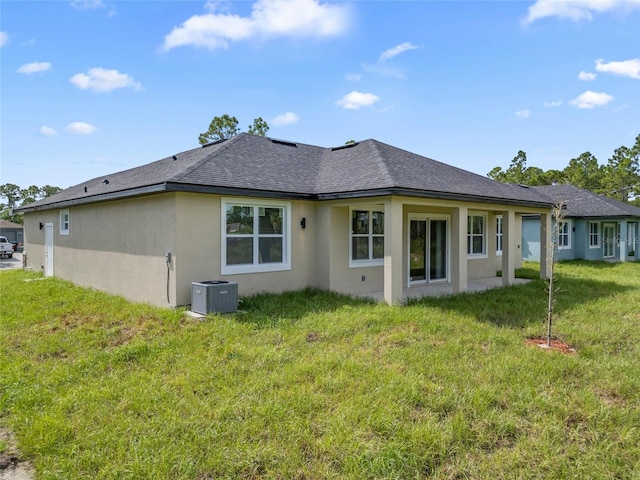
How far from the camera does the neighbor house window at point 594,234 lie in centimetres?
2300

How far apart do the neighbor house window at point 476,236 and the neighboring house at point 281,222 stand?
1.49m

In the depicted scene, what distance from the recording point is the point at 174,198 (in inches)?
324

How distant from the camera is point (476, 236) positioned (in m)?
14.8

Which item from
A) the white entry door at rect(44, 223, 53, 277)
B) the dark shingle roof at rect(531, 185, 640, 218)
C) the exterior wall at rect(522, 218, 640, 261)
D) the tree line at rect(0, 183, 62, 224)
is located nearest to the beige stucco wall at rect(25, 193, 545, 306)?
the white entry door at rect(44, 223, 53, 277)

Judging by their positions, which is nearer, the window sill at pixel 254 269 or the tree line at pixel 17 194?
the window sill at pixel 254 269

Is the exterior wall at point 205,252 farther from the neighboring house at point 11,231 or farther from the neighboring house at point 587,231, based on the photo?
the neighboring house at point 11,231

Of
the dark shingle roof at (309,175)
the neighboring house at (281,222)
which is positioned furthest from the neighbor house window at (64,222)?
the dark shingle roof at (309,175)

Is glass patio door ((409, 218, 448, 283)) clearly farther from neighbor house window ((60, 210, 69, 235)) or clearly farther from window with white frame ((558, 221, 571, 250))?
window with white frame ((558, 221, 571, 250))

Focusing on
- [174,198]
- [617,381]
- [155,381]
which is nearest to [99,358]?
[155,381]

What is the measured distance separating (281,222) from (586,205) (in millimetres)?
21646

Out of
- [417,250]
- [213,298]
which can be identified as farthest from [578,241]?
[213,298]

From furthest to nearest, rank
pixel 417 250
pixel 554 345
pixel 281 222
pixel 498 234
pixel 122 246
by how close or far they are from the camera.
A: pixel 498 234 < pixel 417 250 < pixel 122 246 < pixel 281 222 < pixel 554 345

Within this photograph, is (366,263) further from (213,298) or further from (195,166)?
(195,166)

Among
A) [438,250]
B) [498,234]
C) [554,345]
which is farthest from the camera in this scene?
[498,234]
